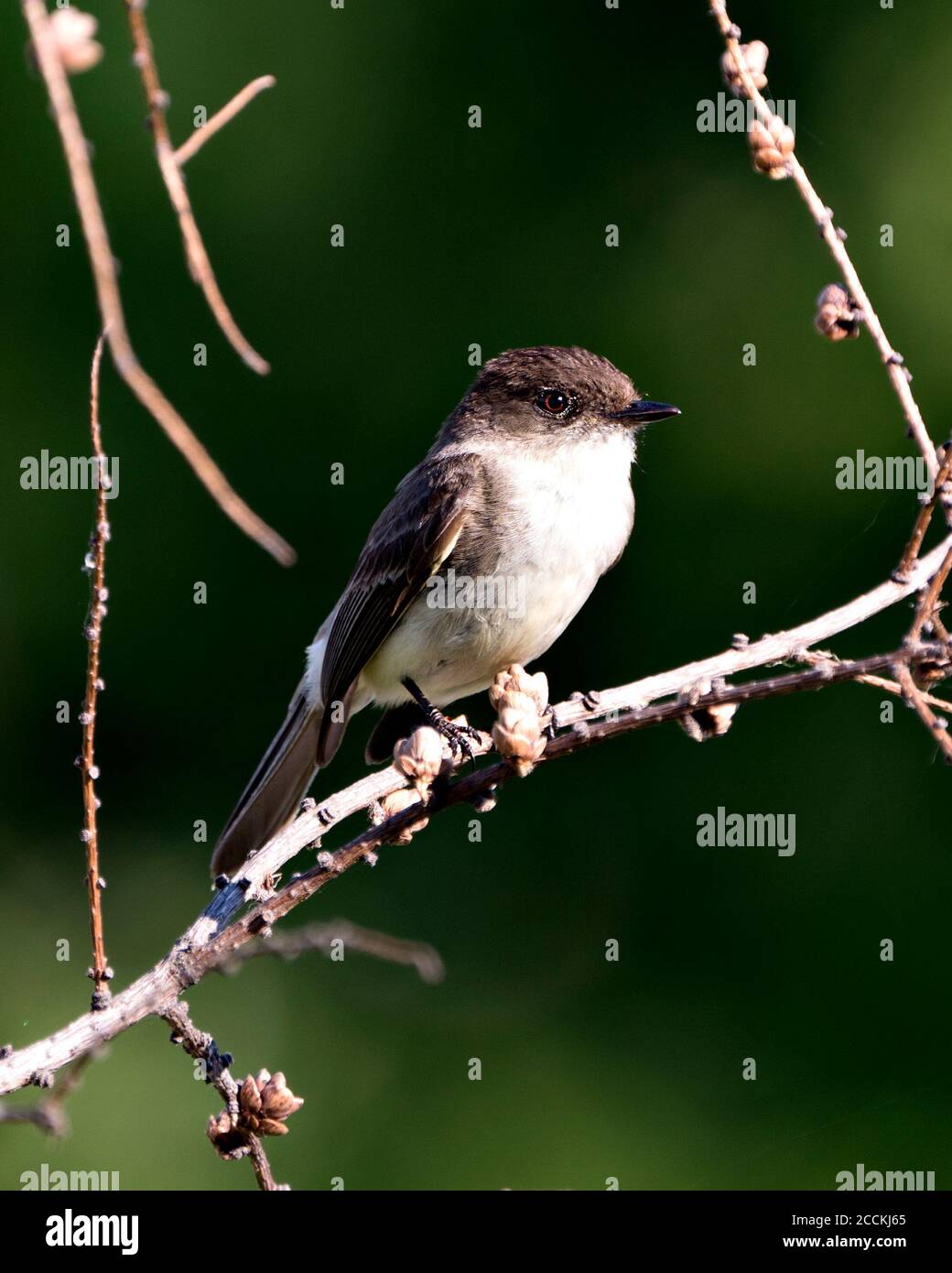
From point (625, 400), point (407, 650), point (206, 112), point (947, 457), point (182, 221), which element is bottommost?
point (182, 221)

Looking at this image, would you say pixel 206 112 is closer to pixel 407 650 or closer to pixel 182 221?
pixel 407 650

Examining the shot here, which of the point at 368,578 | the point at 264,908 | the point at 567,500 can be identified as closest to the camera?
the point at 264,908

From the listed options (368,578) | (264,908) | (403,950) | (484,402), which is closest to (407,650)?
(368,578)

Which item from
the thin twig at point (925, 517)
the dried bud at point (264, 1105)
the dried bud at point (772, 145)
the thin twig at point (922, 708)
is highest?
the dried bud at point (772, 145)

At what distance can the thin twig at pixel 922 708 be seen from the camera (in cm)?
139

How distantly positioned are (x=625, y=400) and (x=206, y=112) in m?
2.46

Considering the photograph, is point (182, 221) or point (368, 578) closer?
point (182, 221)

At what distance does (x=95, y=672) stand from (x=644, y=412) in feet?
7.80

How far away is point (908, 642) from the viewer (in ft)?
4.73

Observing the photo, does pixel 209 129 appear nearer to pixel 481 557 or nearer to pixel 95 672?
pixel 95 672

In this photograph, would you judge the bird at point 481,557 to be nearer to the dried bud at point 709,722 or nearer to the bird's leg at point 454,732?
the bird's leg at point 454,732

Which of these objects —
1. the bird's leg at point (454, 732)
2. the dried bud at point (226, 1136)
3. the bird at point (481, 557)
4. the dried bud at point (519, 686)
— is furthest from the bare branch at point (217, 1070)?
the bird at point (481, 557)

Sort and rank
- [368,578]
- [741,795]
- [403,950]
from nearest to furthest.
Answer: [403,950] → [368,578] → [741,795]

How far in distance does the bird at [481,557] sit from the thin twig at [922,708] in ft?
7.17
